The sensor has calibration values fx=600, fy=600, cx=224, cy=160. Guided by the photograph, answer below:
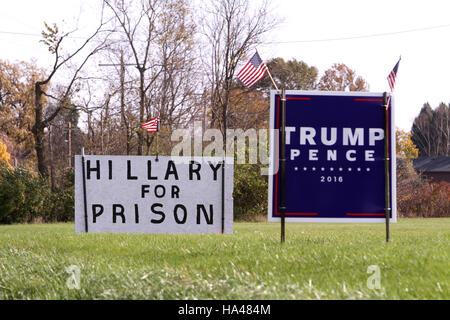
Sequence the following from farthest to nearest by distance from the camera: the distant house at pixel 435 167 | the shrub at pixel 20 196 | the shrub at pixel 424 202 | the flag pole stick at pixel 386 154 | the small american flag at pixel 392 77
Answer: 1. the distant house at pixel 435 167
2. the shrub at pixel 424 202
3. the shrub at pixel 20 196
4. the small american flag at pixel 392 77
5. the flag pole stick at pixel 386 154

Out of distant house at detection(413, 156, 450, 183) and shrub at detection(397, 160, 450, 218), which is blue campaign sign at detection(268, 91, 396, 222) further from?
distant house at detection(413, 156, 450, 183)

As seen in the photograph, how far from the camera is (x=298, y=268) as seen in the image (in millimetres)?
7766

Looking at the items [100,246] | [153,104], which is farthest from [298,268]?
[153,104]

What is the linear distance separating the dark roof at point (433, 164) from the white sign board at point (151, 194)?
68239 millimetres

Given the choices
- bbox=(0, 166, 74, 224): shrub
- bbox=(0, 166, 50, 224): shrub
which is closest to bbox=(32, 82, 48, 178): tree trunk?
bbox=(0, 166, 74, 224): shrub

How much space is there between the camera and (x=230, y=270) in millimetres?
7723

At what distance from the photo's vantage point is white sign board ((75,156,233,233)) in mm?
10633

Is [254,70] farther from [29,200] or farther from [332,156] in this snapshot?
[29,200]

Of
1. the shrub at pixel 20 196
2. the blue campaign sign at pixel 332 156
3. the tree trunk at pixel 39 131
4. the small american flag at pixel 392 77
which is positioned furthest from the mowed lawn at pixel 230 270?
the tree trunk at pixel 39 131

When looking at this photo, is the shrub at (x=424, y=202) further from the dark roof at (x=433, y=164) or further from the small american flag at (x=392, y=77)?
the dark roof at (x=433, y=164)

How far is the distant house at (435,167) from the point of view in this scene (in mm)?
76000
